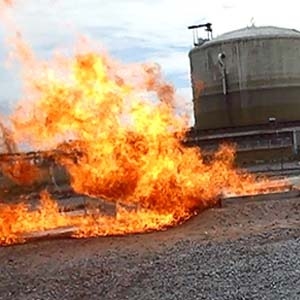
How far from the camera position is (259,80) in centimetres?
3023

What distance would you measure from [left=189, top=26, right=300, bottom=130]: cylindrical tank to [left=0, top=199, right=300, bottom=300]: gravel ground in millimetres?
18976

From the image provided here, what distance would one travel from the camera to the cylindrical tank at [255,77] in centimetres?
3014

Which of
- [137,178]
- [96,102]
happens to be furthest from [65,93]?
[137,178]

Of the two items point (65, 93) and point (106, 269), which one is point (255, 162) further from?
point (106, 269)

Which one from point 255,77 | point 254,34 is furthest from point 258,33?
point 255,77

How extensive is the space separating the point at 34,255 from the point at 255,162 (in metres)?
18.0

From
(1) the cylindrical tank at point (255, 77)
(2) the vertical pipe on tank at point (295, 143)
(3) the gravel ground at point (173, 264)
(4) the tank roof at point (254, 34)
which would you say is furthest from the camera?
(4) the tank roof at point (254, 34)

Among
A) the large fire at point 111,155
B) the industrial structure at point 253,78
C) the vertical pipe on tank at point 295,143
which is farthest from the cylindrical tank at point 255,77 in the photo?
the large fire at point 111,155

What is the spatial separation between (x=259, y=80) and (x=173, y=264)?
2292cm

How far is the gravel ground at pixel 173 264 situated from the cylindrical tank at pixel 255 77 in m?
19.0

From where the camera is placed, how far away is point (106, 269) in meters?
8.49

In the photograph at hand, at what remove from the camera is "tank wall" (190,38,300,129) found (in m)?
30.1

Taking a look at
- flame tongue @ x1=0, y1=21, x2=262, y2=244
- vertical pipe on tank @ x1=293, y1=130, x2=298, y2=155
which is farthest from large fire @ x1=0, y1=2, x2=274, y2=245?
vertical pipe on tank @ x1=293, y1=130, x2=298, y2=155

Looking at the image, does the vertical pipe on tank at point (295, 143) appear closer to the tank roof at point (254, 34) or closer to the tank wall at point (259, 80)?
the tank wall at point (259, 80)
